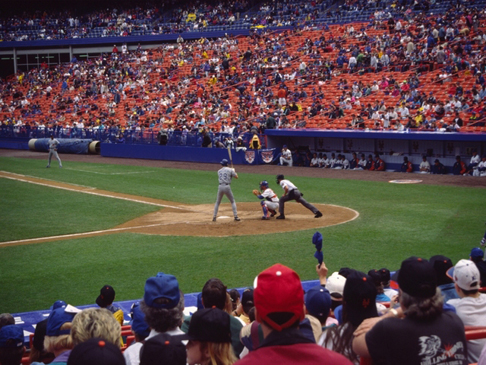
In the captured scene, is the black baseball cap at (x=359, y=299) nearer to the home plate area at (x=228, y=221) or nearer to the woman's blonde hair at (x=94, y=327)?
the woman's blonde hair at (x=94, y=327)

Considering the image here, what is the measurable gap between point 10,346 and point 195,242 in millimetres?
10251

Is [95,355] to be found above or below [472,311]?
above

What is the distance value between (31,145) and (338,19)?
2524cm

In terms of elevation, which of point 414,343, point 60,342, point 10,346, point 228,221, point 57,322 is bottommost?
point 228,221

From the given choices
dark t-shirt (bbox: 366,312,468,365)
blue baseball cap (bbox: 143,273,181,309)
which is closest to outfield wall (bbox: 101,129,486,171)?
dark t-shirt (bbox: 366,312,468,365)

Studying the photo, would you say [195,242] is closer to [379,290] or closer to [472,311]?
[379,290]

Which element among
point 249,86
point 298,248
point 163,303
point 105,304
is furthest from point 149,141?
point 163,303

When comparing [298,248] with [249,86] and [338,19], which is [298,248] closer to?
[249,86]

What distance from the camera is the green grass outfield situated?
12.0 metres

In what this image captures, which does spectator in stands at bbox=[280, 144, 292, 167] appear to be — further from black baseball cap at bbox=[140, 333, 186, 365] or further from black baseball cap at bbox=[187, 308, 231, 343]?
black baseball cap at bbox=[140, 333, 186, 365]

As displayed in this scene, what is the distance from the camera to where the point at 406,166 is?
92.9 ft

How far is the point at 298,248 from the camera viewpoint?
14.3 metres

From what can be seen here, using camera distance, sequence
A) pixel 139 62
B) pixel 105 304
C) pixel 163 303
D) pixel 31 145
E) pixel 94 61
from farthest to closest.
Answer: pixel 94 61, pixel 139 62, pixel 31 145, pixel 105 304, pixel 163 303

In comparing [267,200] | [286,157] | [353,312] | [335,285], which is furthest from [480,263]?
[286,157]
